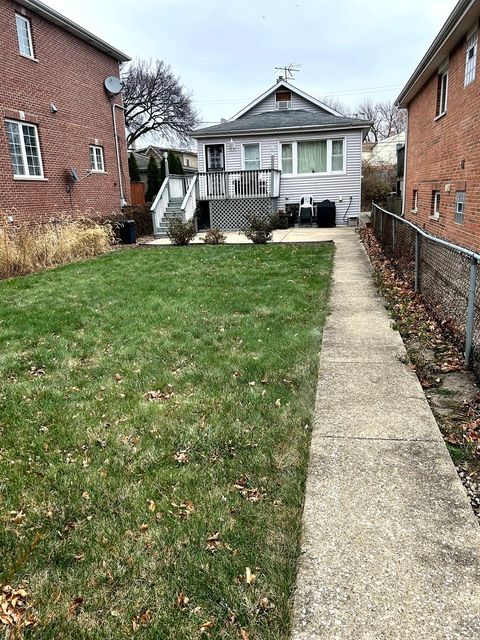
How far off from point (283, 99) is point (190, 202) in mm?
7812

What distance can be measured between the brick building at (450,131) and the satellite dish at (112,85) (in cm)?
1048

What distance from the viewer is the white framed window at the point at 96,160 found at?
1695 centimetres

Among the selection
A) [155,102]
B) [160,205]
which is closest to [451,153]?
[160,205]

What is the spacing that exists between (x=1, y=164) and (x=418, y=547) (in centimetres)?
1370

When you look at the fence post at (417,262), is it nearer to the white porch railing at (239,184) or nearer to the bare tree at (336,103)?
the white porch railing at (239,184)

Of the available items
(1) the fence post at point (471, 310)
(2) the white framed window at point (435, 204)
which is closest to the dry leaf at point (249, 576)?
(1) the fence post at point (471, 310)

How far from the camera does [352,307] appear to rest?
6.44 metres

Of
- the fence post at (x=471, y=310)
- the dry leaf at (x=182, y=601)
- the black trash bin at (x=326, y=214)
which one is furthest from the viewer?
the black trash bin at (x=326, y=214)

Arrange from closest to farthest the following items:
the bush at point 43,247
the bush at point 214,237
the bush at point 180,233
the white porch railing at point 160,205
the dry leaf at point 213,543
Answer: the dry leaf at point 213,543, the bush at point 43,247, the bush at point 180,233, the bush at point 214,237, the white porch railing at point 160,205

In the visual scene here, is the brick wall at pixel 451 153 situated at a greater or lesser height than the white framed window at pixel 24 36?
lesser

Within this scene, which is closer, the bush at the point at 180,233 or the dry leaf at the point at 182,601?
the dry leaf at the point at 182,601

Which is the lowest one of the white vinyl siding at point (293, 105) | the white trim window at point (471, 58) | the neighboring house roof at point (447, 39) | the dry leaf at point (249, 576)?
the dry leaf at point (249, 576)

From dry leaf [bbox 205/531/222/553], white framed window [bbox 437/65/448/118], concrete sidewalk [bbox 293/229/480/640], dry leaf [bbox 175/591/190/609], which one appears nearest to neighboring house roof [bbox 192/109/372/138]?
white framed window [bbox 437/65/448/118]

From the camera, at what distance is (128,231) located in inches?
621
